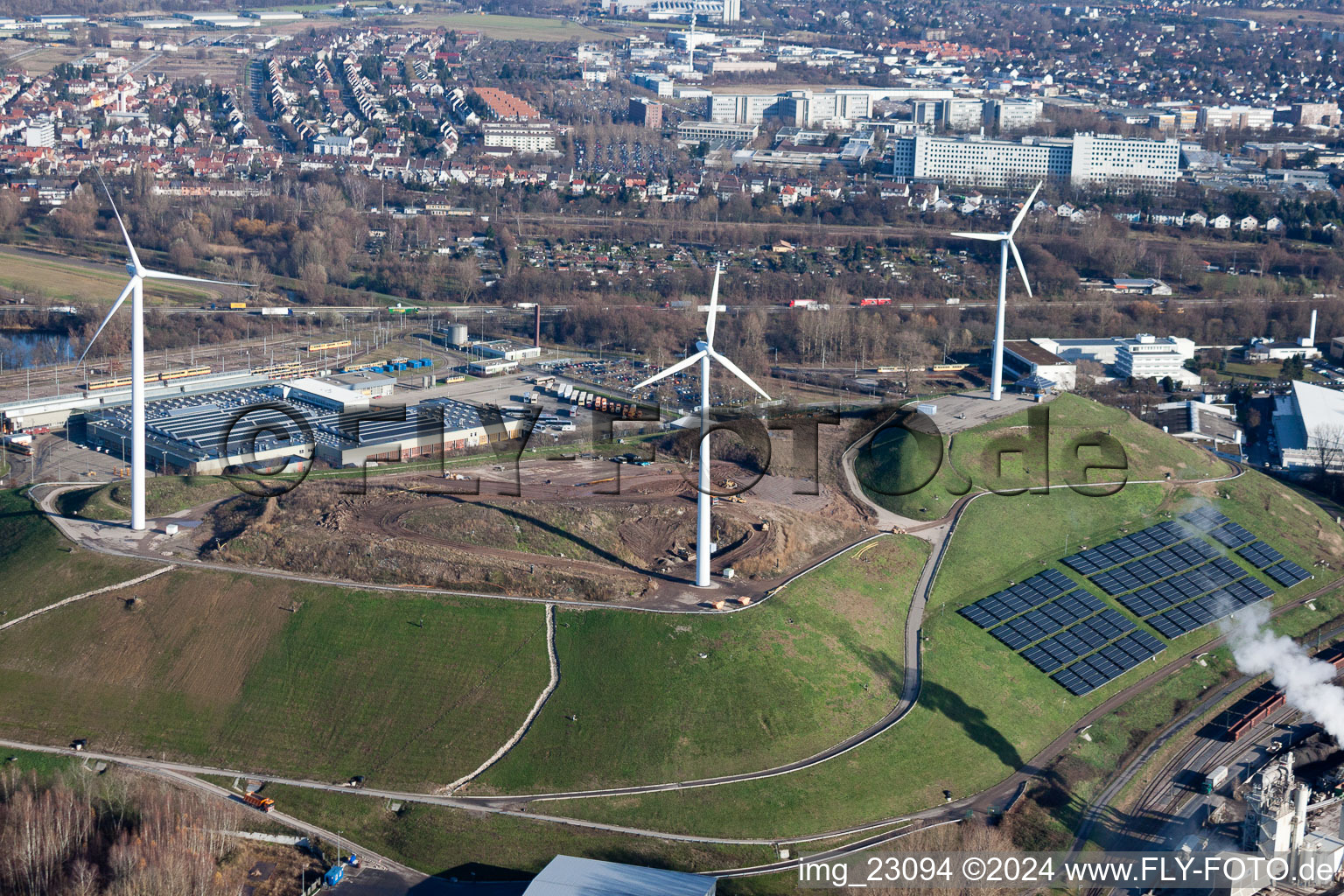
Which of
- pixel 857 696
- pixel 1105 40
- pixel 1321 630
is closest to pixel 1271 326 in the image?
pixel 1321 630

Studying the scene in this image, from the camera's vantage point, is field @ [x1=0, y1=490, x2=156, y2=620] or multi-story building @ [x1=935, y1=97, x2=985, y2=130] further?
multi-story building @ [x1=935, y1=97, x2=985, y2=130]

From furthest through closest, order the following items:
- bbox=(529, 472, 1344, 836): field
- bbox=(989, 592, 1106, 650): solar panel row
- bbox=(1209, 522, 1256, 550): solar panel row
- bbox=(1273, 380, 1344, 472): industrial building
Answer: bbox=(1273, 380, 1344, 472): industrial building
bbox=(1209, 522, 1256, 550): solar panel row
bbox=(989, 592, 1106, 650): solar panel row
bbox=(529, 472, 1344, 836): field

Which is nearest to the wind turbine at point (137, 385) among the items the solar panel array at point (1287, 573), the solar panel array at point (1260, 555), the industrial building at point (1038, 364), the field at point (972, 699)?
the field at point (972, 699)

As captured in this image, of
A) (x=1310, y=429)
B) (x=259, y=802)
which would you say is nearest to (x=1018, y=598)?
(x=259, y=802)

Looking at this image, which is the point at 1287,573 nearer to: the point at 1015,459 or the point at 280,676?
the point at 1015,459

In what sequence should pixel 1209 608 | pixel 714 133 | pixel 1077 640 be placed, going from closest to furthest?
1. pixel 1077 640
2. pixel 1209 608
3. pixel 714 133

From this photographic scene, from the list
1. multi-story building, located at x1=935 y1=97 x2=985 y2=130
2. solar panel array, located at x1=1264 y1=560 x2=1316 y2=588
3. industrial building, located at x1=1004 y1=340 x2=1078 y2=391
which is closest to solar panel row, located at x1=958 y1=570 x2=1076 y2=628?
solar panel array, located at x1=1264 y1=560 x2=1316 y2=588

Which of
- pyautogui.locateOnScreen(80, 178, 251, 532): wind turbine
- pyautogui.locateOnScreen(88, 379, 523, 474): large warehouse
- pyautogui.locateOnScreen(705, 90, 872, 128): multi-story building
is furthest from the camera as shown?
pyautogui.locateOnScreen(705, 90, 872, 128): multi-story building

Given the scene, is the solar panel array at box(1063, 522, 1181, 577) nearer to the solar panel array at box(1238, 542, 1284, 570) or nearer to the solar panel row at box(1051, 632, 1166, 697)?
the solar panel array at box(1238, 542, 1284, 570)
